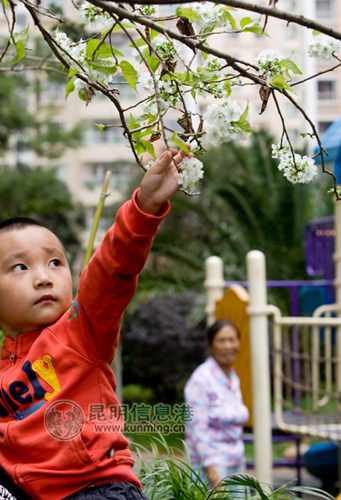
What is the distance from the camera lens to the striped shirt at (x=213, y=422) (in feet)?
11.3

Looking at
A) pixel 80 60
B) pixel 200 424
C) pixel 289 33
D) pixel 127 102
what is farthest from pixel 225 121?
pixel 289 33

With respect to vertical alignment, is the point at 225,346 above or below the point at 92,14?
below

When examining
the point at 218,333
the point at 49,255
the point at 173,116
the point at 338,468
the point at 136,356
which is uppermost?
the point at 173,116

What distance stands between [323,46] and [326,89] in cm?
3175

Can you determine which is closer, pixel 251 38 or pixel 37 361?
pixel 37 361

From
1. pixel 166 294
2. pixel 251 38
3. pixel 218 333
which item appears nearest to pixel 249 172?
pixel 166 294

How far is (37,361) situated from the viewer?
1566 millimetres

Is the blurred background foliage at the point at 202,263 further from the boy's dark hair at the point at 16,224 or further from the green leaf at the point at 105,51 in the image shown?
the green leaf at the point at 105,51

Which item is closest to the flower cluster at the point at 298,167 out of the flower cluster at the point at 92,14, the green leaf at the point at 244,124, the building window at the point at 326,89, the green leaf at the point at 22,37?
the green leaf at the point at 244,124

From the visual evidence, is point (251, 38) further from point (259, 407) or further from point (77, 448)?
point (77, 448)

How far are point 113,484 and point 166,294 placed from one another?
7.85m

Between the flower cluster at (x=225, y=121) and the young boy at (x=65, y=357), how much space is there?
11 cm

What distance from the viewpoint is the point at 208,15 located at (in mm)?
1328

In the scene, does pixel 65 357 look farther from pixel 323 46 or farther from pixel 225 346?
pixel 225 346
